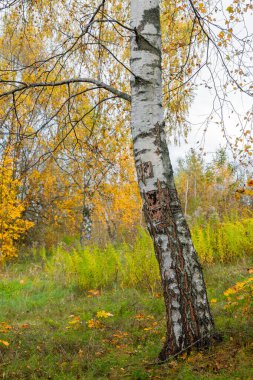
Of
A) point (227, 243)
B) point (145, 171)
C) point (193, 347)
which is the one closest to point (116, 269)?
point (227, 243)

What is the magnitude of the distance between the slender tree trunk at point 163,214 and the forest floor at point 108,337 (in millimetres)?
233

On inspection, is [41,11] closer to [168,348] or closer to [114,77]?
[114,77]

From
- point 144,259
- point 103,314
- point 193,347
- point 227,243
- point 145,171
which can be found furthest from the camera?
point 227,243

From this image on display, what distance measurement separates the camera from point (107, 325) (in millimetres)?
4539

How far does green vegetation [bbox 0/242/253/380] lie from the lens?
117 inches

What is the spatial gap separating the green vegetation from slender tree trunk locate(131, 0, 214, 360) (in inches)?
9.0

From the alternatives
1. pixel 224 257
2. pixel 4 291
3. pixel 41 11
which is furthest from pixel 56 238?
pixel 41 11

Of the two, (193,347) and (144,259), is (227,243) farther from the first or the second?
(193,347)

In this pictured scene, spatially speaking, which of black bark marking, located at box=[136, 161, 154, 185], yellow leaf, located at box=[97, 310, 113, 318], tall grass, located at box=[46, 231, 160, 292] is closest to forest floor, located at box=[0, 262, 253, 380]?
yellow leaf, located at box=[97, 310, 113, 318]

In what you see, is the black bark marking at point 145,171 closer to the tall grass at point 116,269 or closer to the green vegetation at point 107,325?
the green vegetation at point 107,325

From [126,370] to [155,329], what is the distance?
1.05m

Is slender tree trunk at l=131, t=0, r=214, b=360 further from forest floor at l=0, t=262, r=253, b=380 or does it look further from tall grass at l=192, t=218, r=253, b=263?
tall grass at l=192, t=218, r=253, b=263

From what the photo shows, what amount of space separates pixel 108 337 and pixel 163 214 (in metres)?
1.79

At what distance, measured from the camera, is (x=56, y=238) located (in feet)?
42.6
